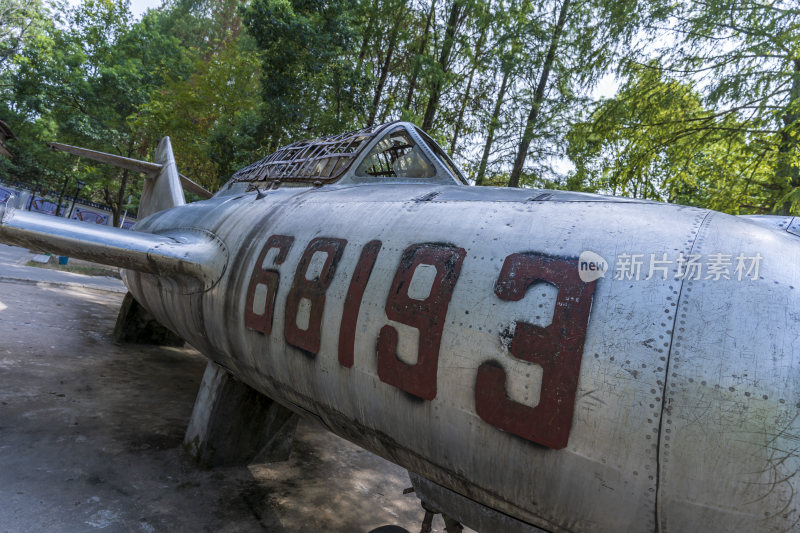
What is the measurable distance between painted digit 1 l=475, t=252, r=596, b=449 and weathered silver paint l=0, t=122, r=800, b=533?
4 cm

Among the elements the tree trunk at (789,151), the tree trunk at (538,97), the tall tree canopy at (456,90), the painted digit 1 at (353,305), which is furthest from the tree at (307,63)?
the painted digit 1 at (353,305)

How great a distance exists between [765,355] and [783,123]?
1034 centimetres

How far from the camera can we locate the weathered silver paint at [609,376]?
58.1 inches

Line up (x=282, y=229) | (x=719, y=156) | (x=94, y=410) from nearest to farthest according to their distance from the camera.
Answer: (x=282, y=229), (x=94, y=410), (x=719, y=156)

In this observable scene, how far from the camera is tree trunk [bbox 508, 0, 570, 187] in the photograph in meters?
14.7

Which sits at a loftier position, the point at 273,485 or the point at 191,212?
the point at 191,212

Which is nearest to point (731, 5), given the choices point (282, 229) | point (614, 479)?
point (282, 229)

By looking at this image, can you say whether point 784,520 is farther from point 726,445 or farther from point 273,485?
point 273,485

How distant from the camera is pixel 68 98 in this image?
2259 centimetres

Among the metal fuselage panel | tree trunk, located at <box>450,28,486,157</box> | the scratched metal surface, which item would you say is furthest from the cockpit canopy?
tree trunk, located at <box>450,28,486,157</box>

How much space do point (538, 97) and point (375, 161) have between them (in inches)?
492

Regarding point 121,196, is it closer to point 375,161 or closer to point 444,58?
point 444,58

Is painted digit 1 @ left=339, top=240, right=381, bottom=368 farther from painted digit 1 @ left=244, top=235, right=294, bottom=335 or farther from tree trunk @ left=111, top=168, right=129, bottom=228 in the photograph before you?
tree trunk @ left=111, top=168, right=129, bottom=228

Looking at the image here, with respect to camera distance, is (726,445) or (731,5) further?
(731,5)
